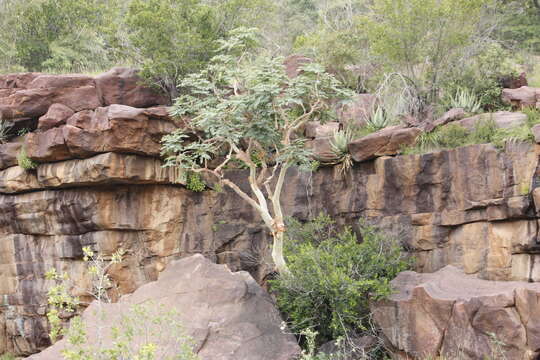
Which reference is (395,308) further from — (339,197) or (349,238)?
(339,197)

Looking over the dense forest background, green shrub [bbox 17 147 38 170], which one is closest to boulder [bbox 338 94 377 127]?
the dense forest background

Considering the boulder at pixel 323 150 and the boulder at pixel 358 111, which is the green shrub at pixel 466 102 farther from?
the boulder at pixel 323 150

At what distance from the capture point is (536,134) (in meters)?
8.76

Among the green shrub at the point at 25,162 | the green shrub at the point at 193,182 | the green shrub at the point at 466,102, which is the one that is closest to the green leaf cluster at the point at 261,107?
the green shrub at the point at 193,182

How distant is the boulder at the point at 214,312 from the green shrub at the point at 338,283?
23.0 inches

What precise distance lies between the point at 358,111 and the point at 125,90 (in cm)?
585

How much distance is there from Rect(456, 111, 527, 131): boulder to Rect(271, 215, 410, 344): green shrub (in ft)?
9.24

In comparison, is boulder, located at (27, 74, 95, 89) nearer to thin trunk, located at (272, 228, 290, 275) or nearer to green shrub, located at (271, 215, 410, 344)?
thin trunk, located at (272, 228, 290, 275)

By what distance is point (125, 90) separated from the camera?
13164 millimetres

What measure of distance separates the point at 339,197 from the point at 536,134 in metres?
4.30

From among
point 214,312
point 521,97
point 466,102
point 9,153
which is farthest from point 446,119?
point 9,153

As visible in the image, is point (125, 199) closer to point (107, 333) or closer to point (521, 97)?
point (107, 333)

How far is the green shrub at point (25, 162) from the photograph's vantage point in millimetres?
12711

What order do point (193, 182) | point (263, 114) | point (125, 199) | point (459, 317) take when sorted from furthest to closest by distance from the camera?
point (193, 182) → point (125, 199) → point (263, 114) → point (459, 317)
